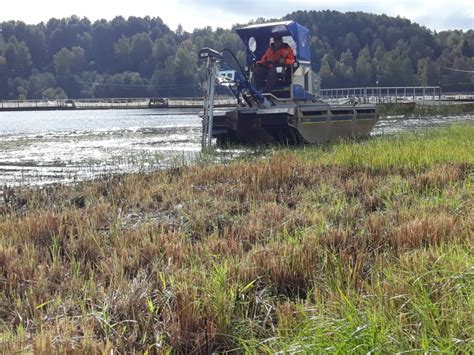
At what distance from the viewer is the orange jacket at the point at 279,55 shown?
15.5m

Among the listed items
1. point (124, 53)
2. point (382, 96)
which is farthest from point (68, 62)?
point (382, 96)

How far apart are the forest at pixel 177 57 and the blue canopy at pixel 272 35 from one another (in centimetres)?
9609

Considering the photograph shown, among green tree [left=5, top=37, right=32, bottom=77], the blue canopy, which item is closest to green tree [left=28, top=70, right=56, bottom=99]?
green tree [left=5, top=37, right=32, bottom=77]

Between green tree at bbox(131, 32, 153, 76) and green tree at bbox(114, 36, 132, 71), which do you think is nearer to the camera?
green tree at bbox(131, 32, 153, 76)

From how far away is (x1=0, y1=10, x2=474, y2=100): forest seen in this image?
399 ft

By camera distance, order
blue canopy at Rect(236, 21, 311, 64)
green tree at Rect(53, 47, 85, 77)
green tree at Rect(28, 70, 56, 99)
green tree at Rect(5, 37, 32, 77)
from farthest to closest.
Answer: green tree at Rect(53, 47, 85, 77), green tree at Rect(5, 37, 32, 77), green tree at Rect(28, 70, 56, 99), blue canopy at Rect(236, 21, 311, 64)

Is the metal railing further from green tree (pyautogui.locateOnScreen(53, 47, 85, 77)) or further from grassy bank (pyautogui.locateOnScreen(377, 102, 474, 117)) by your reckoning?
green tree (pyautogui.locateOnScreen(53, 47, 85, 77))

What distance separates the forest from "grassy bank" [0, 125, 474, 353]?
107066 mm

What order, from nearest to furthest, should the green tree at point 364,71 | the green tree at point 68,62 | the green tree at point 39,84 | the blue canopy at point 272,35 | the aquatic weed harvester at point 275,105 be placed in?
the aquatic weed harvester at point 275,105, the blue canopy at point 272,35, the green tree at point 364,71, the green tree at point 39,84, the green tree at point 68,62

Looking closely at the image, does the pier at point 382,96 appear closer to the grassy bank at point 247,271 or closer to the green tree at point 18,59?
the grassy bank at point 247,271

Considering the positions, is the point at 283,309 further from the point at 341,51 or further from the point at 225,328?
the point at 341,51

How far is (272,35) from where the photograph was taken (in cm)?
1614

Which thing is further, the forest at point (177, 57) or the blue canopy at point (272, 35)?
the forest at point (177, 57)

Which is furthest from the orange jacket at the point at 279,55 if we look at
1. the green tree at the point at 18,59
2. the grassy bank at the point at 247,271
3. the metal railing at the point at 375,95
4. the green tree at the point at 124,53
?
the green tree at the point at 124,53
